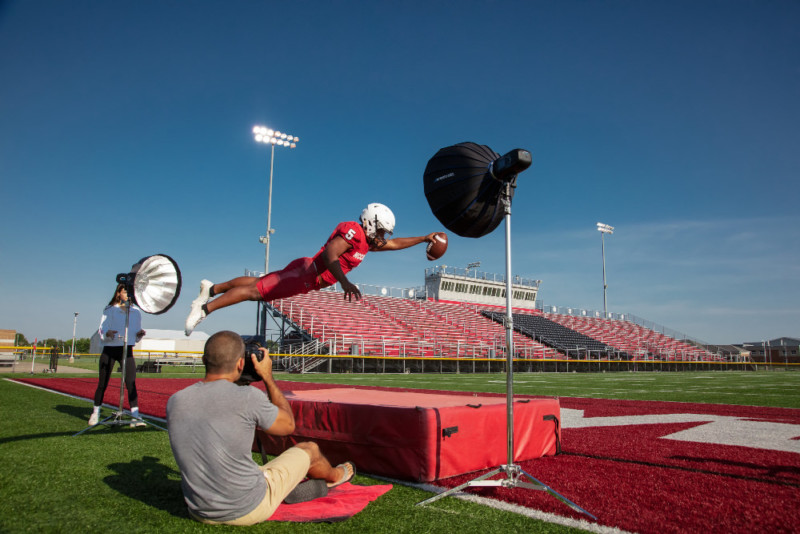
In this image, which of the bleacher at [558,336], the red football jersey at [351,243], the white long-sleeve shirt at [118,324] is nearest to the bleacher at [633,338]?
the bleacher at [558,336]

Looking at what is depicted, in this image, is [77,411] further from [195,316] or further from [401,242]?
[401,242]

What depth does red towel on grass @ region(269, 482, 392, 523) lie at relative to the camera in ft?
9.71

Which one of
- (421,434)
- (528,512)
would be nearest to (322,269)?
(421,434)

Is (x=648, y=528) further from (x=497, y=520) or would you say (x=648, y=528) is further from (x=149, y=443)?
(x=149, y=443)

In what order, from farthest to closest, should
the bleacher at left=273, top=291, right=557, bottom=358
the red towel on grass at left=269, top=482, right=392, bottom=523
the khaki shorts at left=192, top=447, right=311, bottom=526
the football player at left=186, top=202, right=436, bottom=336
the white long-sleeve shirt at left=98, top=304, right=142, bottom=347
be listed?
the bleacher at left=273, top=291, right=557, bottom=358 < the white long-sleeve shirt at left=98, top=304, right=142, bottom=347 < the football player at left=186, top=202, right=436, bottom=336 < the red towel on grass at left=269, top=482, right=392, bottom=523 < the khaki shorts at left=192, top=447, right=311, bottom=526

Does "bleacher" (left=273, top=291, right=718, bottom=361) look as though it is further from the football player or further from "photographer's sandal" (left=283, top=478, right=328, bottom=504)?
"photographer's sandal" (left=283, top=478, right=328, bottom=504)

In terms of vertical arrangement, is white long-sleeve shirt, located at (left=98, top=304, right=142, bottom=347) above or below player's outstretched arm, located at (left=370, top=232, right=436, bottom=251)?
below

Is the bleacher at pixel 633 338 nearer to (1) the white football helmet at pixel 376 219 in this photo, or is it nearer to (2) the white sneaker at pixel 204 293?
(1) the white football helmet at pixel 376 219

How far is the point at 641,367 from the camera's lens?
124 feet

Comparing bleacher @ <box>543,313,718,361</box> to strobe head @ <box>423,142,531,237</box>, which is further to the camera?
bleacher @ <box>543,313,718,361</box>

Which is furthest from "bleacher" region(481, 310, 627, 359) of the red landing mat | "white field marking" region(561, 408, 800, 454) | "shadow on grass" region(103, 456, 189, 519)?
"shadow on grass" region(103, 456, 189, 519)

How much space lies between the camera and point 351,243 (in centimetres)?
455

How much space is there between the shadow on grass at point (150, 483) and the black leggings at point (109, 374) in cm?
253

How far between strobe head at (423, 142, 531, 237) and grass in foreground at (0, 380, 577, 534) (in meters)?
1.95
